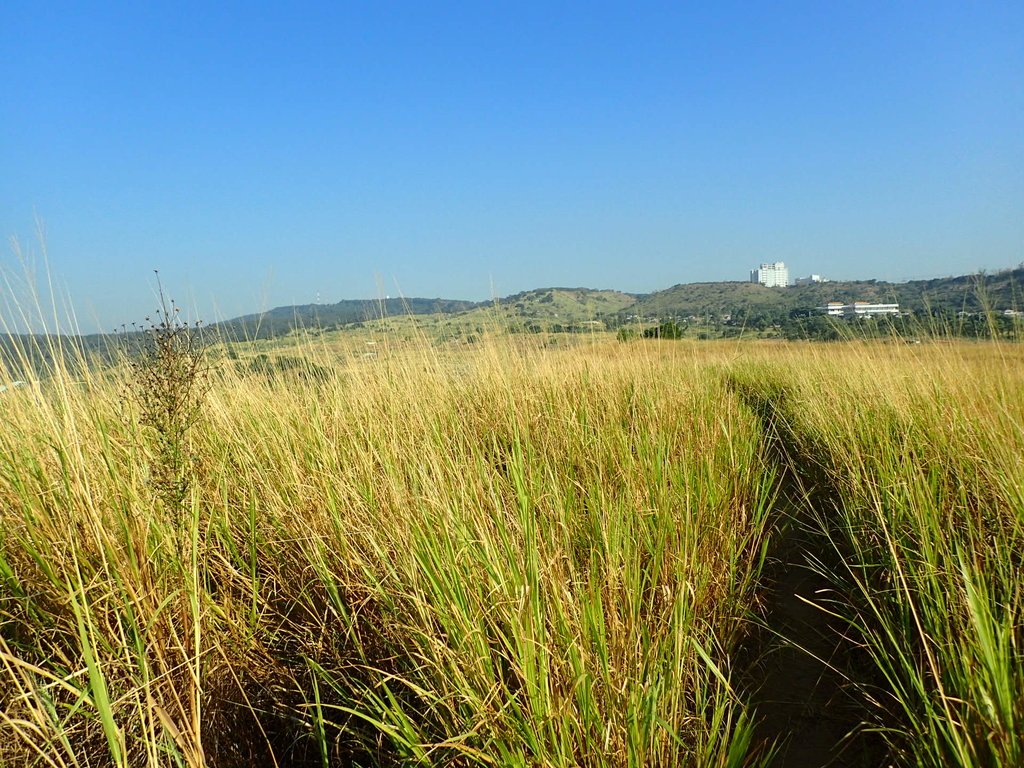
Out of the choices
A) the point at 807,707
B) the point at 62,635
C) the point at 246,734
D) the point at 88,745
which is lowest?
the point at 807,707

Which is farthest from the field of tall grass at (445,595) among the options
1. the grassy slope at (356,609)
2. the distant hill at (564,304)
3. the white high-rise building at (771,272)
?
the white high-rise building at (771,272)

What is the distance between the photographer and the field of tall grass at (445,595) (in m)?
1.35

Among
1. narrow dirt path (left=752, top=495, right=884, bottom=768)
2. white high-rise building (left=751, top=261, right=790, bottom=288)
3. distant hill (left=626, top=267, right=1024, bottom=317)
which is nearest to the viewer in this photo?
narrow dirt path (left=752, top=495, right=884, bottom=768)

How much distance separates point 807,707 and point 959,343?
3.90 meters

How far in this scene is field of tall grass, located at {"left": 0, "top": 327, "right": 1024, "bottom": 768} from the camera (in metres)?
1.35

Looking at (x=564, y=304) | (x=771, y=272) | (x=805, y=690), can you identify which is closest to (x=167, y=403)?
(x=805, y=690)

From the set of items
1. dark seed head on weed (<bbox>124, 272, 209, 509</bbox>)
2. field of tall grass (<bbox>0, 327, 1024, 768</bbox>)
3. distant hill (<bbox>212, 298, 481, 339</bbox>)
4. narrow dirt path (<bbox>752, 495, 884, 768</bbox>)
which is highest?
distant hill (<bbox>212, 298, 481, 339</bbox>)

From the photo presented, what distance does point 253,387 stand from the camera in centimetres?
419

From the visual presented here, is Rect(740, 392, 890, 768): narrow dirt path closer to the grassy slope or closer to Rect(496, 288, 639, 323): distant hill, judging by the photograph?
the grassy slope

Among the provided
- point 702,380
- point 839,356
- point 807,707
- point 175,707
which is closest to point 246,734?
point 175,707

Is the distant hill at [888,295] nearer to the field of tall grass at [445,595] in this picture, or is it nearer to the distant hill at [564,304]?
the distant hill at [564,304]

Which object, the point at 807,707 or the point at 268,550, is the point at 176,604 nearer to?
the point at 268,550

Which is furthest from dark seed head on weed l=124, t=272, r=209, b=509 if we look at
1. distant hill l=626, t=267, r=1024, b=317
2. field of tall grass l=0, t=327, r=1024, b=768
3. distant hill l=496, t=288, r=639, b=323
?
distant hill l=626, t=267, r=1024, b=317

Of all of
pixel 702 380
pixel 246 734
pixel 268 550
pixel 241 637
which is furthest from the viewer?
pixel 702 380
